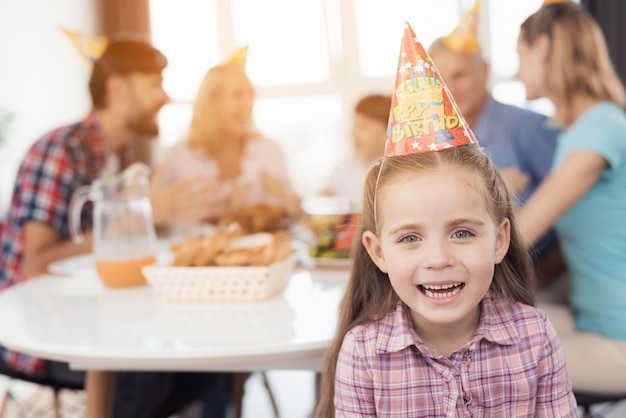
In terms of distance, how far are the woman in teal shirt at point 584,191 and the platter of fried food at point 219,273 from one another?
0.50 m

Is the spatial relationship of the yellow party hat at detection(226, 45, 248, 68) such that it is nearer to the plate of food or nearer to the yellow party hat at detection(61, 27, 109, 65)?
the yellow party hat at detection(61, 27, 109, 65)

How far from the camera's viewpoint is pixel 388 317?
1.07m

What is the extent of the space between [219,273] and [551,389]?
631 millimetres

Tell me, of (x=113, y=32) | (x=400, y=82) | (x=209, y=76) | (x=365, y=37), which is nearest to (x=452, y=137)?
(x=400, y=82)

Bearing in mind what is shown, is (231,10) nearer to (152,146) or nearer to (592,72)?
(152,146)

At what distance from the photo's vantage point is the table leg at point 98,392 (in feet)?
4.22

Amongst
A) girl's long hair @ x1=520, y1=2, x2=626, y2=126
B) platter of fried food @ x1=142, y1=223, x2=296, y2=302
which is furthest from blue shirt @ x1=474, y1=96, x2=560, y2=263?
platter of fried food @ x1=142, y1=223, x2=296, y2=302

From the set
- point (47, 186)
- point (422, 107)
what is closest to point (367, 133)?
point (47, 186)

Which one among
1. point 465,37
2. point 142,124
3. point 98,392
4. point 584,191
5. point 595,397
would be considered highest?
point 465,37

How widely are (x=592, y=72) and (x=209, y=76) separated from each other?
4.66ft

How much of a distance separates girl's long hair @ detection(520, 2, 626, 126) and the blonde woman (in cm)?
106

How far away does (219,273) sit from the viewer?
1358mm

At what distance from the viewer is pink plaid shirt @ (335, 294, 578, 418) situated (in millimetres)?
1006

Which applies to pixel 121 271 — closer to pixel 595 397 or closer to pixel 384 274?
pixel 384 274
